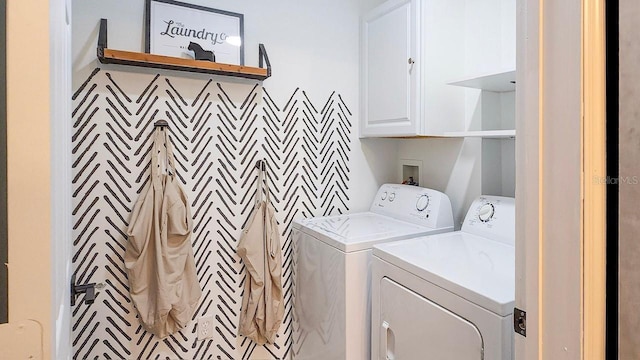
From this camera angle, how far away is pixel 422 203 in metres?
2.01

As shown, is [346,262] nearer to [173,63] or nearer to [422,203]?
[422,203]

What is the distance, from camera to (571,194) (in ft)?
2.04

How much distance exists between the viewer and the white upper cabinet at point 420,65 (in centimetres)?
184

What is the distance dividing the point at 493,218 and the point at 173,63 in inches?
64.3

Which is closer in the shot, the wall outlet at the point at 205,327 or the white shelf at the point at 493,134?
the white shelf at the point at 493,134

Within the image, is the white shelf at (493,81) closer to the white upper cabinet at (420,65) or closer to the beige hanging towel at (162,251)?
the white upper cabinet at (420,65)

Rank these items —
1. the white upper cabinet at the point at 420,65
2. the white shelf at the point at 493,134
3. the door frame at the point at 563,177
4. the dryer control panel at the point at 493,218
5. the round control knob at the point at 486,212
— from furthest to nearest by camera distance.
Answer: the white upper cabinet at the point at 420,65, the round control knob at the point at 486,212, the dryer control panel at the point at 493,218, the white shelf at the point at 493,134, the door frame at the point at 563,177

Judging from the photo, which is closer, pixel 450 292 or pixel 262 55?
pixel 450 292

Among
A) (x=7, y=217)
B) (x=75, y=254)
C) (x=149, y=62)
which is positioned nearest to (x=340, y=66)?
(x=149, y=62)

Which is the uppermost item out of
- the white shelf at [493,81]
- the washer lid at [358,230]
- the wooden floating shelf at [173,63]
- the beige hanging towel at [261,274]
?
the wooden floating shelf at [173,63]

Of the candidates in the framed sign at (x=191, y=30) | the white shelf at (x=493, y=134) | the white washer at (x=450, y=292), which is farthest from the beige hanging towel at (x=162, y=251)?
the white shelf at (x=493, y=134)

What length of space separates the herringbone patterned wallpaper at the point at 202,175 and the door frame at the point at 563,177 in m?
1.51

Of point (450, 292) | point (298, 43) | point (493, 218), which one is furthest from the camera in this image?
point (298, 43)

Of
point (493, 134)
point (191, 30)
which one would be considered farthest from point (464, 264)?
point (191, 30)
